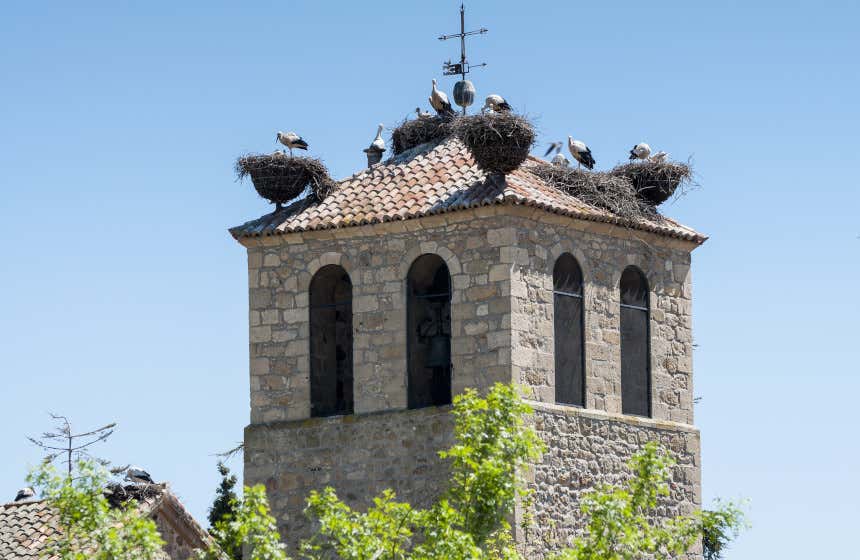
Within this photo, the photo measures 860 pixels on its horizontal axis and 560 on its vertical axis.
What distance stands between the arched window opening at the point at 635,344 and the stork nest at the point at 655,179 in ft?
3.29

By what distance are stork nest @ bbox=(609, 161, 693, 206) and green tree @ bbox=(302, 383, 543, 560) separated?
711 cm

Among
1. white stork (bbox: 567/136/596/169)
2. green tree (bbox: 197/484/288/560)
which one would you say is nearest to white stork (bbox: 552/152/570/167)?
white stork (bbox: 567/136/596/169)

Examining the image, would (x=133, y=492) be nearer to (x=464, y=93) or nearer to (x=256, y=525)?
(x=464, y=93)

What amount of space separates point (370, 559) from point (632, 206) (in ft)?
28.6

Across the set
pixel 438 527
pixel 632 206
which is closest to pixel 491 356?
pixel 632 206

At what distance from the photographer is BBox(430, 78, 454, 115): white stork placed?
31.1 m

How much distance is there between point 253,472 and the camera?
29844 mm

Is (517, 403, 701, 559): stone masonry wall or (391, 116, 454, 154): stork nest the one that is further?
(391, 116, 454, 154): stork nest

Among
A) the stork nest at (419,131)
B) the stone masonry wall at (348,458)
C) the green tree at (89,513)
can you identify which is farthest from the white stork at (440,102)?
the green tree at (89,513)

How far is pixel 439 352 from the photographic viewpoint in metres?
29.3

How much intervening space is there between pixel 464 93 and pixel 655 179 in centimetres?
247

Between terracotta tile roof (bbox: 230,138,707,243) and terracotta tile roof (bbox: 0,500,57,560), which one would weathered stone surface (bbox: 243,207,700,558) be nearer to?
terracotta tile roof (bbox: 230,138,707,243)

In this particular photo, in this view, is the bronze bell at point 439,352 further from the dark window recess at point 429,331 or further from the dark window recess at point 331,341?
the dark window recess at point 331,341

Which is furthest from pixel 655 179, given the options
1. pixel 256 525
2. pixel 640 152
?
pixel 256 525
